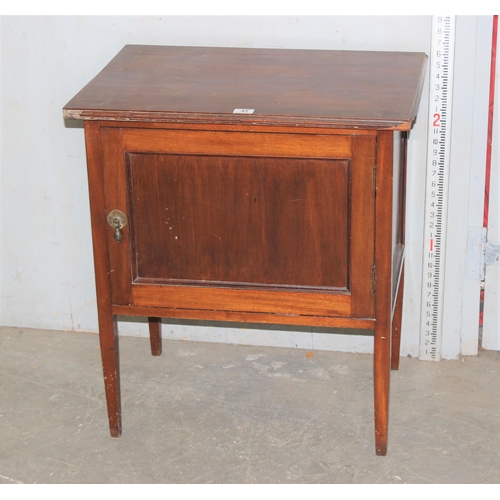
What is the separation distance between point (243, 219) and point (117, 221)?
317mm

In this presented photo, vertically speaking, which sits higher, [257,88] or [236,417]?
[257,88]

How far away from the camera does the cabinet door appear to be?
2135mm

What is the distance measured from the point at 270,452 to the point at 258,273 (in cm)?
51

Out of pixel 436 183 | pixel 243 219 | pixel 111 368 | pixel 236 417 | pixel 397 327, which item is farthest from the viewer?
pixel 397 327

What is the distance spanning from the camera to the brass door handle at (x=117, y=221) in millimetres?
2254

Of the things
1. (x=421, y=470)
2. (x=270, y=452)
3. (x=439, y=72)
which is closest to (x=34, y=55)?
(x=439, y=72)

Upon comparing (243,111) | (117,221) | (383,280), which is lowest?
(383,280)

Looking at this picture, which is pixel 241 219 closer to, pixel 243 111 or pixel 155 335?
pixel 243 111

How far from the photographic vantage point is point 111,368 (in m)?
2.45

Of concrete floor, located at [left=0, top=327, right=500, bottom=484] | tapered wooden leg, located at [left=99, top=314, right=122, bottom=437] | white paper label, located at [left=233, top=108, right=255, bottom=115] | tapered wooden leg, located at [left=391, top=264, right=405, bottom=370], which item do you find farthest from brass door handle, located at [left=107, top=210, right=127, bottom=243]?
tapered wooden leg, located at [left=391, top=264, right=405, bottom=370]

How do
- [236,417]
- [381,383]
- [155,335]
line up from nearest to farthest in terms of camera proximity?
1. [381,383]
2. [236,417]
3. [155,335]

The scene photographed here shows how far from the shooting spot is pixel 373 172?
2102 millimetres

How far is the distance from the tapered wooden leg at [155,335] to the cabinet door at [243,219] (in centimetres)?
60

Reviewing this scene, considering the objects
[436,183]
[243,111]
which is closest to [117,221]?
[243,111]
